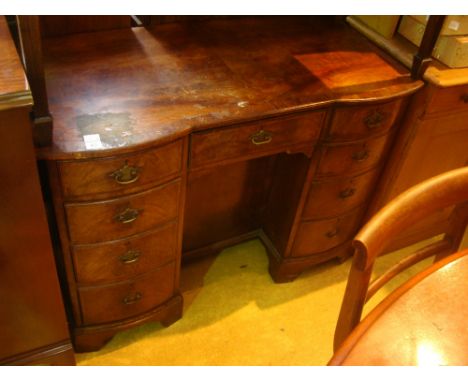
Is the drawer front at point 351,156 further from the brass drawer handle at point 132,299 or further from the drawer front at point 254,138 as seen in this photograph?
the brass drawer handle at point 132,299

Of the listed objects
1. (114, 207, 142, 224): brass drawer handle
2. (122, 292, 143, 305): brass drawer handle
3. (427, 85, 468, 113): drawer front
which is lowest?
(122, 292, 143, 305): brass drawer handle

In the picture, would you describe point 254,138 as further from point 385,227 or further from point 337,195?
point 385,227

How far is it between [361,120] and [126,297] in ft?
3.03

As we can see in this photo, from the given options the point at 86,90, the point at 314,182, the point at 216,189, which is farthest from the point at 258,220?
the point at 86,90

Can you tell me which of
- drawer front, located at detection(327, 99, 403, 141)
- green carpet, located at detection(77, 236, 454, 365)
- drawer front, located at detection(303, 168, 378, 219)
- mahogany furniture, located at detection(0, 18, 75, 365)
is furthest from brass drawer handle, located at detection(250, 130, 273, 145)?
green carpet, located at detection(77, 236, 454, 365)

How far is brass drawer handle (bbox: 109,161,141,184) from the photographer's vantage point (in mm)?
1179

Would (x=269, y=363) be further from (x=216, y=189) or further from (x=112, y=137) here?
(x=112, y=137)

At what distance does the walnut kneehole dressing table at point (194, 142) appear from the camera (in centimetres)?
120

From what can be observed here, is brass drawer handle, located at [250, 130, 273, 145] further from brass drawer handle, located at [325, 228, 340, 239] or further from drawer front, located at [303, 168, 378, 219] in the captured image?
brass drawer handle, located at [325, 228, 340, 239]

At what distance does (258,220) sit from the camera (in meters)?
2.04

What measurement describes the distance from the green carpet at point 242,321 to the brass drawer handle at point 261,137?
0.75 metres

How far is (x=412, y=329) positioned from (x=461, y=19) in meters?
1.19

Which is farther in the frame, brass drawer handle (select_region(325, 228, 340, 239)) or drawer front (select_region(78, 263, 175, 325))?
brass drawer handle (select_region(325, 228, 340, 239))

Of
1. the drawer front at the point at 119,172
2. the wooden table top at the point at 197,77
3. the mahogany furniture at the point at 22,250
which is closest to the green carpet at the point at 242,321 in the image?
the mahogany furniture at the point at 22,250
